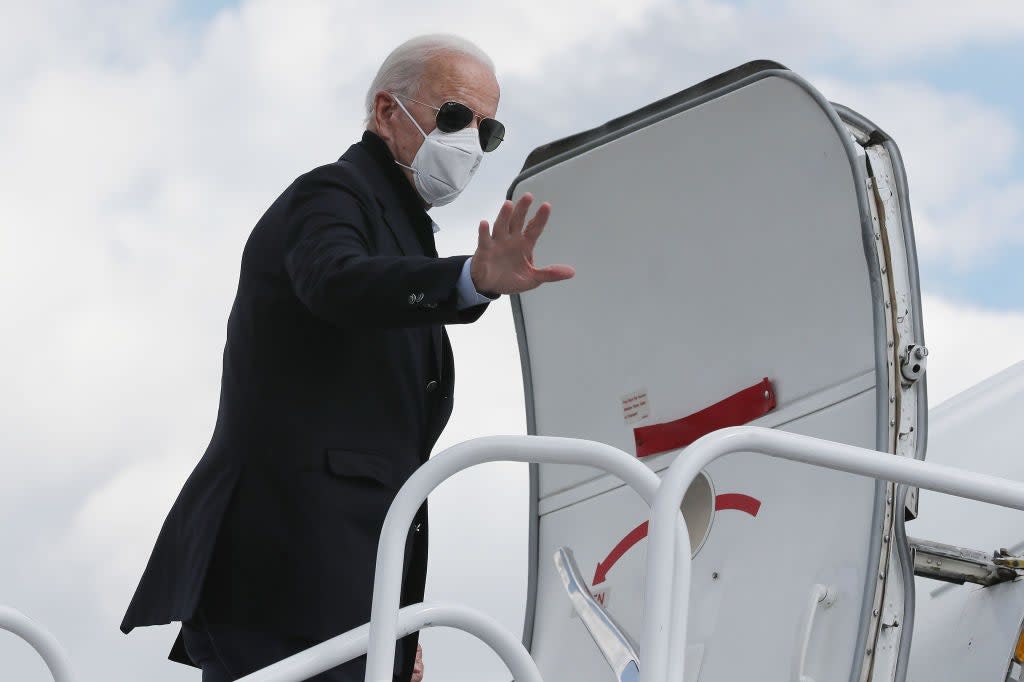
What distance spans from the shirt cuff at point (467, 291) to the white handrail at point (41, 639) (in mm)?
798

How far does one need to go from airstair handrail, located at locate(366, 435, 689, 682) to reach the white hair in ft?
3.56

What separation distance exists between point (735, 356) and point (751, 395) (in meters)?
0.10

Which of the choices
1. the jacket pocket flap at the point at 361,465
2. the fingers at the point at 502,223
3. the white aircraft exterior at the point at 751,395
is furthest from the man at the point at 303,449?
the white aircraft exterior at the point at 751,395

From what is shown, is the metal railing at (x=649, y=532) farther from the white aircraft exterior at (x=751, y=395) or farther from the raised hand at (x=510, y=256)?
the raised hand at (x=510, y=256)

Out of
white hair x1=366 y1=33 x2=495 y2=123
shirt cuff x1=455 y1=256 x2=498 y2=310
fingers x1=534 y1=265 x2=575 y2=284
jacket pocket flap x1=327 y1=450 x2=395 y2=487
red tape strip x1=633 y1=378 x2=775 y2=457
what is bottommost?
A: jacket pocket flap x1=327 y1=450 x2=395 y2=487

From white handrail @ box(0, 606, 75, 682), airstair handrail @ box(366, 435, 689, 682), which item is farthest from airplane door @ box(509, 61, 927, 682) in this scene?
white handrail @ box(0, 606, 75, 682)

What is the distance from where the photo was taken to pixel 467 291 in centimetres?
207

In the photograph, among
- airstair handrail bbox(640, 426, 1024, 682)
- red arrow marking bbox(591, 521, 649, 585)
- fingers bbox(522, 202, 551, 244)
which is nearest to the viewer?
airstair handrail bbox(640, 426, 1024, 682)

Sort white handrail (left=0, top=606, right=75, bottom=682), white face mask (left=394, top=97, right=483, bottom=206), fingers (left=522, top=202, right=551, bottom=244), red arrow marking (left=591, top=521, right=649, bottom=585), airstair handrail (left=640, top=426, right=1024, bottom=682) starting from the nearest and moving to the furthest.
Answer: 1. airstair handrail (left=640, top=426, right=1024, bottom=682)
2. fingers (left=522, top=202, right=551, bottom=244)
3. white handrail (left=0, top=606, right=75, bottom=682)
4. white face mask (left=394, top=97, right=483, bottom=206)
5. red arrow marking (left=591, top=521, right=649, bottom=585)

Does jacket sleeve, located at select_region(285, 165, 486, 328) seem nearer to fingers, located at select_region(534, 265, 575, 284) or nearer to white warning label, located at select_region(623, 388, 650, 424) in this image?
fingers, located at select_region(534, 265, 575, 284)

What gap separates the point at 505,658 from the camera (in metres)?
2.07

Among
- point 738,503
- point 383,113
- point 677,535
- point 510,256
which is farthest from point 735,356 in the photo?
point 677,535

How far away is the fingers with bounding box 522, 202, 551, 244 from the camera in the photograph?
1872mm

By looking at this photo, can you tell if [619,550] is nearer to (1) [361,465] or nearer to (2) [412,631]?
(1) [361,465]
